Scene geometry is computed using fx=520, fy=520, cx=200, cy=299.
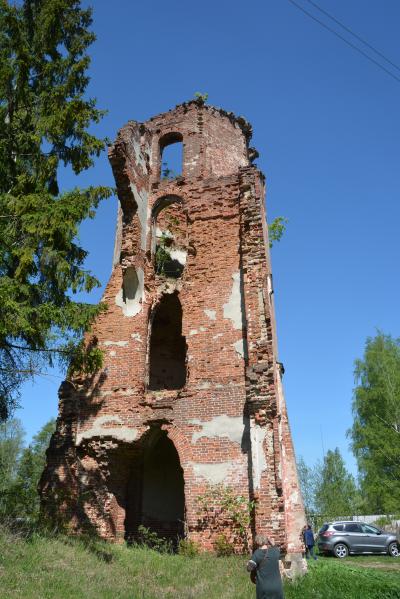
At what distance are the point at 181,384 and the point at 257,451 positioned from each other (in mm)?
5556

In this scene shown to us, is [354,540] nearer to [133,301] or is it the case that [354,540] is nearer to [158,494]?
[158,494]

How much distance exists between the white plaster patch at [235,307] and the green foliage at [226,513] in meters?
3.73

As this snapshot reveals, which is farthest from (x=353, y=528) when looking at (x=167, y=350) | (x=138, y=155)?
(x=138, y=155)

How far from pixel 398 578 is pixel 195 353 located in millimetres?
6097

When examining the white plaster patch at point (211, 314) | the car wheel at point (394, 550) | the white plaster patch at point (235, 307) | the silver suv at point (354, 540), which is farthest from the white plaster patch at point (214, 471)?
the car wheel at point (394, 550)

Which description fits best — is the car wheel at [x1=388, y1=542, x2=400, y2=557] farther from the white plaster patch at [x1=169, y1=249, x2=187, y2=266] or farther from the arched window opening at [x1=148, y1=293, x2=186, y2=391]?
the white plaster patch at [x1=169, y1=249, x2=187, y2=266]

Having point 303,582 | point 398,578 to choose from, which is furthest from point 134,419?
point 398,578

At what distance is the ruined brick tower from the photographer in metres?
10.9

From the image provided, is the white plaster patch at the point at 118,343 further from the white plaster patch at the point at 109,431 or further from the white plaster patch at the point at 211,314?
the white plaster patch at the point at 211,314

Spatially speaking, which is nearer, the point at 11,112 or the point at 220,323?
the point at 11,112

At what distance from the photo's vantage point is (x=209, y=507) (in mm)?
10648

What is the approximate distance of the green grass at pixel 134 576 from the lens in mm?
6836

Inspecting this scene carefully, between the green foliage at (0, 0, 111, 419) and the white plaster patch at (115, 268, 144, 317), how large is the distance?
10.2 feet

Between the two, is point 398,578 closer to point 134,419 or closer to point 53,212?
point 134,419
